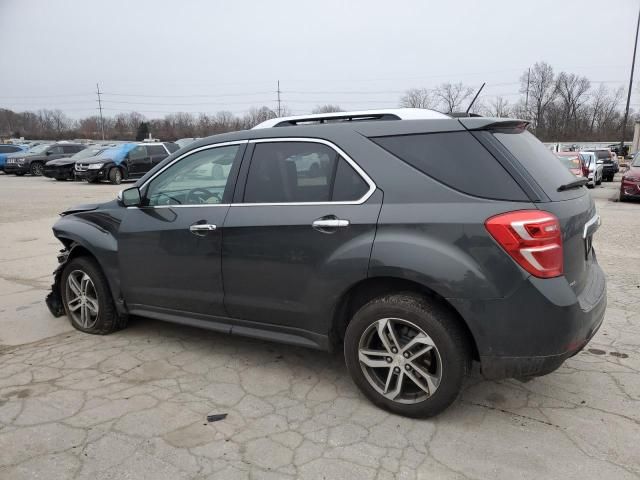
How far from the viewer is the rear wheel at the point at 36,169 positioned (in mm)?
27516

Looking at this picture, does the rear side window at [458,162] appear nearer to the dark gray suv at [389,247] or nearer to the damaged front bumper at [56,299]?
the dark gray suv at [389,247]

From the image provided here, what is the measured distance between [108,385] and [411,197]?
2.49 metres

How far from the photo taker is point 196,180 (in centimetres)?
402

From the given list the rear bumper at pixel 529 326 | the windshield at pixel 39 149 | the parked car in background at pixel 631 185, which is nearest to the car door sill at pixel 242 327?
the rear bumper at pixel 529 326

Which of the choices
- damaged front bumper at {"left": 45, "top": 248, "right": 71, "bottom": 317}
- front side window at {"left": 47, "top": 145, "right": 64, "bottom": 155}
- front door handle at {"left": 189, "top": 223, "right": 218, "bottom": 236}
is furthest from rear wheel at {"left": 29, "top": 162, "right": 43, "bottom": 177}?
front door handle at {"left": 189, "top": 223, "right": 218, "bottom": 236}

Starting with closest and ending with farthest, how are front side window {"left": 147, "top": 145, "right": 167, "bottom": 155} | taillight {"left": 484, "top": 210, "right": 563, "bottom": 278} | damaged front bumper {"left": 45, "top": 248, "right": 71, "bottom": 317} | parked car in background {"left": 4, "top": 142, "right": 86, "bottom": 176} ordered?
taillight {"left": 484, "top": 210, "right": 563, "bottom": 278} < damaged front bumper {"left": 45, "top": 248, "right": 71, "bottom": 317} < front side window {"left": 147, "top": 145, "right": 167, "bottom": 155} < parked car in background {"left": 4, "top": 142, "right": 86, "bottom": 176}

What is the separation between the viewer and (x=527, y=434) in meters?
2.91

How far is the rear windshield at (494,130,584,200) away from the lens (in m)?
2.87

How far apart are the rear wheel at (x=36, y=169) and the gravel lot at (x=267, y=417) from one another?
2661 cm

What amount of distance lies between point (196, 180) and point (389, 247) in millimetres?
1855

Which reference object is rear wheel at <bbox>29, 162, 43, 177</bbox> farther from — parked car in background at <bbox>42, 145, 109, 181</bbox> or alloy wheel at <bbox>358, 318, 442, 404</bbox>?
alloy wheel at <bbox>358, 318, 442, 404</bbox>

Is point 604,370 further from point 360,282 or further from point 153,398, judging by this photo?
point 153,398

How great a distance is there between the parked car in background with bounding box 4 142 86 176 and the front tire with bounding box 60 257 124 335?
25.6 meters

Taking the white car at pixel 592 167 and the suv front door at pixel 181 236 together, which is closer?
the suv front door at pixel 181 236
